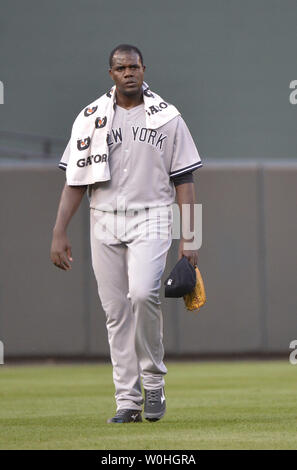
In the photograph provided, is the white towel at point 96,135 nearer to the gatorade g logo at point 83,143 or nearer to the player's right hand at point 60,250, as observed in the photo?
the gatorade g logo at point 83,143

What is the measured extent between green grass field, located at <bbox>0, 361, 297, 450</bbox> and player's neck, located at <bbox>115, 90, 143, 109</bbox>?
1.87 metres

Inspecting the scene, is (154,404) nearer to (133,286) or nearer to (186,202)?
(133,286)

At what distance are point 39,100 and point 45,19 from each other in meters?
1.20

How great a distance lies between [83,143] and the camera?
6.67 meters

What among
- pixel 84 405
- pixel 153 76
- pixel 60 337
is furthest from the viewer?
pixel 153 76

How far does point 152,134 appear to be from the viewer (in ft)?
21.5

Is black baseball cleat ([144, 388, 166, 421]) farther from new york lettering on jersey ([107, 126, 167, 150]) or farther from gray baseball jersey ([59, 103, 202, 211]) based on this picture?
new york lettering on jersey ([107, 126, 167, 150])

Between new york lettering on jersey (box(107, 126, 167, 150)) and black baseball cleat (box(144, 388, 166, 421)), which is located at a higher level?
new york lettering on jersey (box(107, 126, 167, 150))

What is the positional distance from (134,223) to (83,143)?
1.88ft

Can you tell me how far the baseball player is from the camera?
6.51m

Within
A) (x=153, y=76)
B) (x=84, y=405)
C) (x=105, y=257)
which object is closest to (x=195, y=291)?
(x=105, y=257)

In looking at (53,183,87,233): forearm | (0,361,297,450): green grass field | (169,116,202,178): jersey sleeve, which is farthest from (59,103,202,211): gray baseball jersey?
(0,361,297,450): green grass field

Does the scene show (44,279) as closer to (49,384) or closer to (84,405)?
(49,384)

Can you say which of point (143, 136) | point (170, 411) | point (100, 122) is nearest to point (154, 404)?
point (170, 411)
